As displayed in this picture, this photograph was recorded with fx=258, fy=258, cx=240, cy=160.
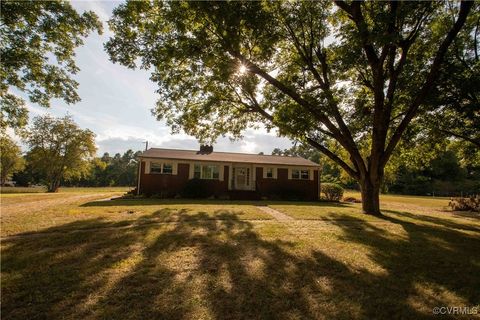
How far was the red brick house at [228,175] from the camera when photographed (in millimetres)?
22672

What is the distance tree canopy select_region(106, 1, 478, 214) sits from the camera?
11.0 metres

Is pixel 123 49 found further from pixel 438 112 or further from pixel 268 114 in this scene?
pixel 438 112

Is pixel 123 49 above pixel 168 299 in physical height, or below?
above

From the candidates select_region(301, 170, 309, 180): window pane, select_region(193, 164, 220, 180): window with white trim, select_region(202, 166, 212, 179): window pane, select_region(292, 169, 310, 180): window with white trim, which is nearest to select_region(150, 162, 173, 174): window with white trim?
select_region(193, 164, 220, 180): window with white trim

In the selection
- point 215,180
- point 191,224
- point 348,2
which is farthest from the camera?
point 215,180

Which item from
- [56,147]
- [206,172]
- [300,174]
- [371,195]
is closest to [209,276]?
[371,195]

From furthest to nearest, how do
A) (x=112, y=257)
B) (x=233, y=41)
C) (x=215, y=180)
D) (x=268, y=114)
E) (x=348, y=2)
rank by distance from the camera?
1. (x=215, y=180)
2. (x=268, y=114)
3. (x=348, y=2)
4. (x=233, y=41)
5. (x=112, y=257)

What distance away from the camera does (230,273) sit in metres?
4.87

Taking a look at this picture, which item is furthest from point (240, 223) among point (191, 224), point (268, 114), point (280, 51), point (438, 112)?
point (438, 112)

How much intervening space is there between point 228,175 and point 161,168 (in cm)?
610

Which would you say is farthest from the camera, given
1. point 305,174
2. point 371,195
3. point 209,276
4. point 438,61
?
point 305,174

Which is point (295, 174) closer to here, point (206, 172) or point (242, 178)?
point (242, 178)

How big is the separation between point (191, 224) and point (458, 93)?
49.0 feet

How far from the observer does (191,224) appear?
938cm
